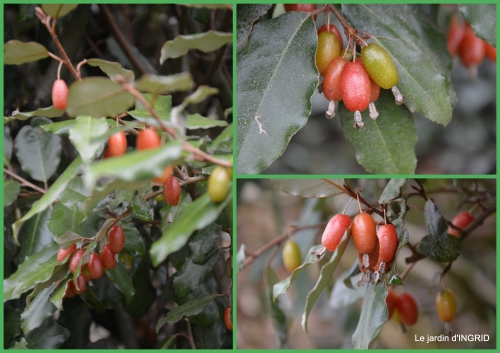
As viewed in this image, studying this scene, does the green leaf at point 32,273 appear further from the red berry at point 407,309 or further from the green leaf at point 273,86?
the red berry at point 407,309

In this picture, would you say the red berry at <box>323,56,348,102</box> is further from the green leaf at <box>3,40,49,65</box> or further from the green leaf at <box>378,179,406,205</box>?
the green leaf at <box>3,40,49,65</box>

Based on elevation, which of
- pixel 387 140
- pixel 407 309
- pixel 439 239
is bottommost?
pixel 407 309

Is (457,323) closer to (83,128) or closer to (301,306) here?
(301,306)

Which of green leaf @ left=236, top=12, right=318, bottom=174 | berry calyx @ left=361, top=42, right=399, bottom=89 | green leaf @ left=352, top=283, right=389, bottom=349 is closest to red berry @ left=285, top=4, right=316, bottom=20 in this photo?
green leaf @ left=236, top=12, right=318, bottom=174

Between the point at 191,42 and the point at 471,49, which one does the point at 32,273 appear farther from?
the point at 471,49

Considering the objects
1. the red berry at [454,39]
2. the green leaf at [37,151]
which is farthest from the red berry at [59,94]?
the red berry at [454,39]

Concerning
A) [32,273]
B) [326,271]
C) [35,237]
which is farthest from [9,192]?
[326,271]
